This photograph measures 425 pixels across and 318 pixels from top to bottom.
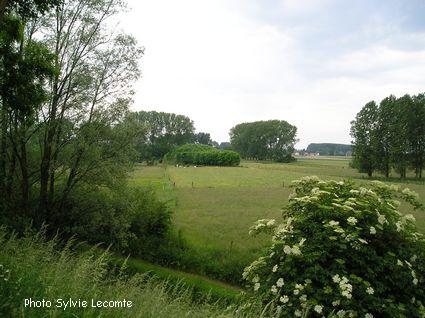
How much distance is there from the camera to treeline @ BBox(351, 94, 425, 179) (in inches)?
2739

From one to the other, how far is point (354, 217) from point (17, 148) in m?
19.5

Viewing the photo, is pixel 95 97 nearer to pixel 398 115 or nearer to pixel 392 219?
pixel 392 219

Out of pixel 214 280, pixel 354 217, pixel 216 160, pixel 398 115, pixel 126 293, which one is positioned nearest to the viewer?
pixel 126 293

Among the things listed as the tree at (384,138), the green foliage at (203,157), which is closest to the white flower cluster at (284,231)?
the tree at (384,138)

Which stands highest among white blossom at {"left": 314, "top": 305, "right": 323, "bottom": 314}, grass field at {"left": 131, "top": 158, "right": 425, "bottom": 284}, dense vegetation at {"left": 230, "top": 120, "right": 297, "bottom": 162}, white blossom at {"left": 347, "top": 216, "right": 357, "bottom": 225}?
dense vegetation at {"left": 230, "top": 120, "right": 297, "bottom": 162}

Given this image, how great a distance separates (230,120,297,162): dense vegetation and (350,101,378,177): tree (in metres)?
69.3

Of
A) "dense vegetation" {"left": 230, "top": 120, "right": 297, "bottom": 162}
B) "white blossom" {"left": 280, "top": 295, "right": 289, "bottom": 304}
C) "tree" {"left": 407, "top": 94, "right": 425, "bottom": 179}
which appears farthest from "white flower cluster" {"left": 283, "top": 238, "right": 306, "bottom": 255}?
"dense vegetation" {"left": 230, "top": 120, "right": 297, "bottom": 162}

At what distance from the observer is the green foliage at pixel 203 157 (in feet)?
419

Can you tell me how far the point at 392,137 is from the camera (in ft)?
232

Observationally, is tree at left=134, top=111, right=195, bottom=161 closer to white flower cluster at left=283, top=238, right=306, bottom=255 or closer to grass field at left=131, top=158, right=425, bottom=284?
grass field at left=131, top=158, right=425, bottom=284

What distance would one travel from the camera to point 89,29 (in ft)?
66.9

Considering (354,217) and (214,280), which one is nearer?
(354,217)

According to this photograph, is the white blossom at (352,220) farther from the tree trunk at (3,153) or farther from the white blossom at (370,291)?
the tree trunk at (3,153)

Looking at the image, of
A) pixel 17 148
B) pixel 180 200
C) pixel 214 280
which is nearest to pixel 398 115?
pixel 180 200
